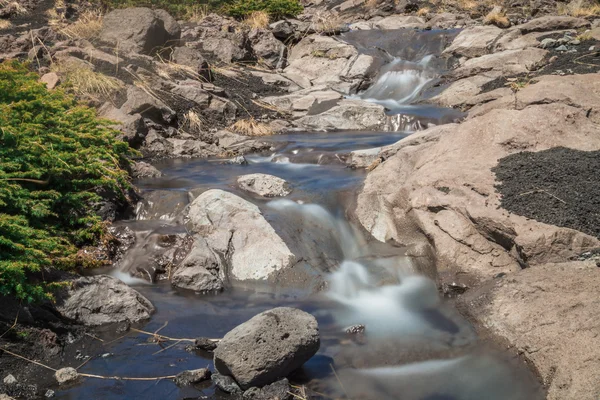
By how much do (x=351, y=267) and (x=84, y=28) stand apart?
1420cm

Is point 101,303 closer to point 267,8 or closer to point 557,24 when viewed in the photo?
point 557,24

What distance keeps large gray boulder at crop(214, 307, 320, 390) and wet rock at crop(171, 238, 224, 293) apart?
78.6 inches

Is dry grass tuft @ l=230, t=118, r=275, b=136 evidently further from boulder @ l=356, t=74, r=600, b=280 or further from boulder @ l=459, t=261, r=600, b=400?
boulder @ l=459, t=261, r=600, b=400

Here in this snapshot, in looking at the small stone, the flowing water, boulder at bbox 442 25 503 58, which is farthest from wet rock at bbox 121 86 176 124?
boulder at bbox 442 25 503 58

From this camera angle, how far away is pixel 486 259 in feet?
22.6

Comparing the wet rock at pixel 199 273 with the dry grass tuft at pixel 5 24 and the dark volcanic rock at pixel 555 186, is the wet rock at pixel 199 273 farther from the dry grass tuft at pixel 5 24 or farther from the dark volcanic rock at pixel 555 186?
the dry grass tuft at pixel 5 24

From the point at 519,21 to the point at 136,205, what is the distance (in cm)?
1785

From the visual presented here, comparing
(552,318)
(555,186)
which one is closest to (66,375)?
(552,318)

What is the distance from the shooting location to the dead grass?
19.6 m

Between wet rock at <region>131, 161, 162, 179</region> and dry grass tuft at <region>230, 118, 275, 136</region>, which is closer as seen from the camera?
wet rock at <region>131, 161, 162, 179</region>

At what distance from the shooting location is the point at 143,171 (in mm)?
10375

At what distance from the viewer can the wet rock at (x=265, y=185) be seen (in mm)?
9023

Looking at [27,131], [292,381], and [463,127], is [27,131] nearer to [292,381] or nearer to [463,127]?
[292,381]

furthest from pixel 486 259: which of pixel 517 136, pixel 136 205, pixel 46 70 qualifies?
pixel 46 70
